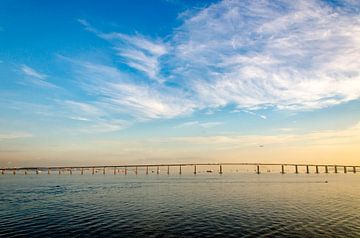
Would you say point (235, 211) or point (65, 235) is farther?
point (235, 211)

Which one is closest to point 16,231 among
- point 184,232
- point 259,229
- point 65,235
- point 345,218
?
point 65,235

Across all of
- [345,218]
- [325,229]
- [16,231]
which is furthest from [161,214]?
[345,218]

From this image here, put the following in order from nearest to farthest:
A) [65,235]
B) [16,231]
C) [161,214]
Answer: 1. [65,235]
2. [16,231]
3. [161,214]

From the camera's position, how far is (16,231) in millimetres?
34562

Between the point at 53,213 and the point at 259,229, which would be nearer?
the point at 259,229

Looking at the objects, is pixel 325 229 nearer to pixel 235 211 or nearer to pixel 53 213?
pixel 235 211

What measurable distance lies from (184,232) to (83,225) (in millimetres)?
13161

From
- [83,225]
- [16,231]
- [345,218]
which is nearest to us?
[16,231]

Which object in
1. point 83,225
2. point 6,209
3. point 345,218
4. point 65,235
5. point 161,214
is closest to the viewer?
point 65,235

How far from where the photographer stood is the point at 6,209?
52188 millimetres

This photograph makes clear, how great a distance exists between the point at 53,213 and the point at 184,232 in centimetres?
2542

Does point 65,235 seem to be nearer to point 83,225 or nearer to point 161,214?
point 83,225

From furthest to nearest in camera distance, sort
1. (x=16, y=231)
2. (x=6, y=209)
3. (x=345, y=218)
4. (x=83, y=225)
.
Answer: (x=6, y=209) → (x=345, y=218) → (x=83, y=225) → (x=16, y=231)

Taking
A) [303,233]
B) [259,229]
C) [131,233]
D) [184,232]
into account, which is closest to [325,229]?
[303,233]
